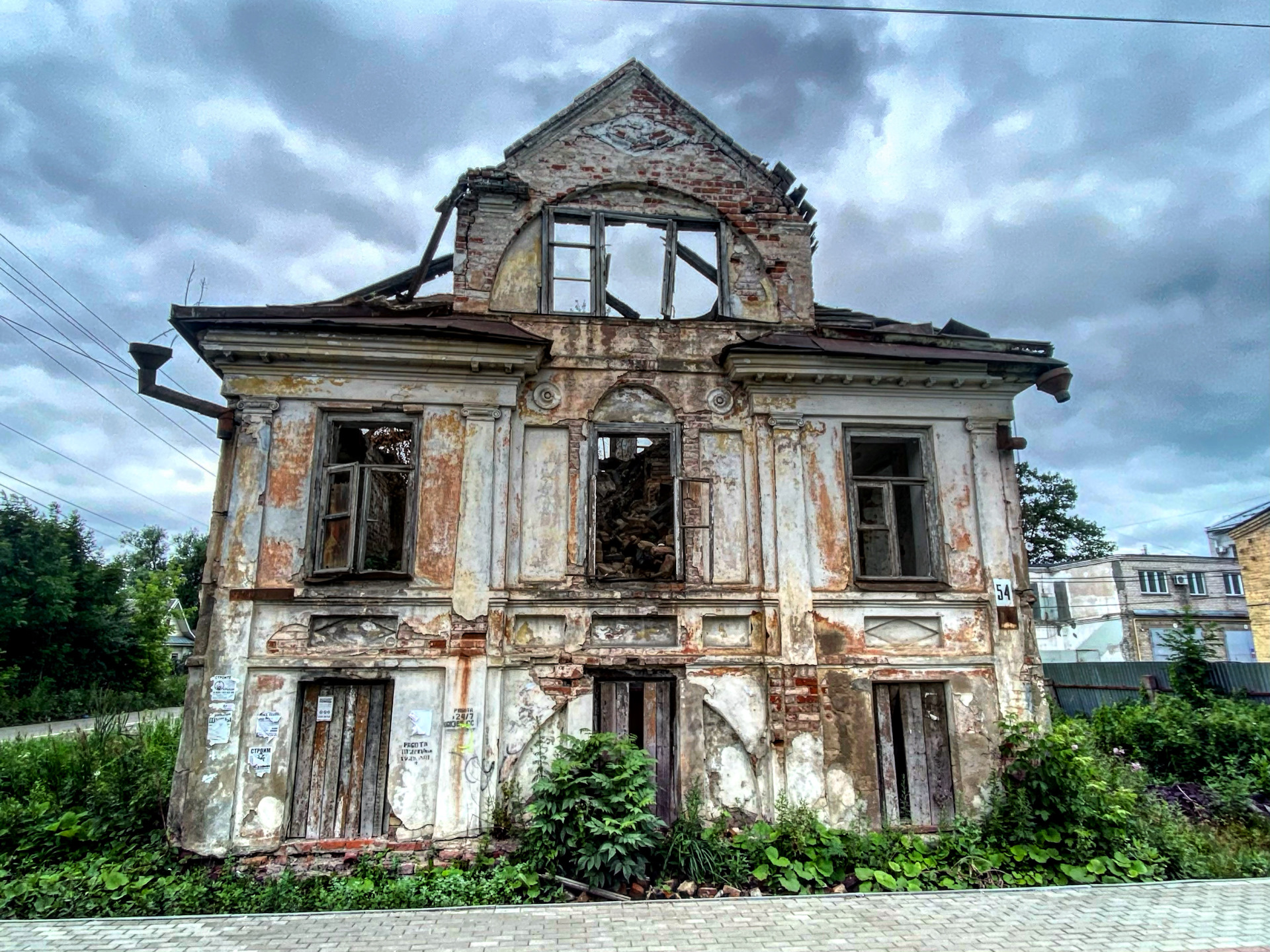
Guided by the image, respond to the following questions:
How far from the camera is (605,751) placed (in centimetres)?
720

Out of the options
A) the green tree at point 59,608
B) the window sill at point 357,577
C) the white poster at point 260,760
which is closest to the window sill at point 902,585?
the window sill at point 357,577

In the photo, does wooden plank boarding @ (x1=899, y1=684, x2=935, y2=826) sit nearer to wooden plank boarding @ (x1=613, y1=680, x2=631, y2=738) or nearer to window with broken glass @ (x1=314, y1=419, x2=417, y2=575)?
wooden plank boarding @ (x1=613, y1=680, x2=631, y2=738)

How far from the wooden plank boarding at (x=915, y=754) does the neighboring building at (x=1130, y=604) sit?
25.8m

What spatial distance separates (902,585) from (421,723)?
547cm

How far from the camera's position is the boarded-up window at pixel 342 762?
7.25 metres

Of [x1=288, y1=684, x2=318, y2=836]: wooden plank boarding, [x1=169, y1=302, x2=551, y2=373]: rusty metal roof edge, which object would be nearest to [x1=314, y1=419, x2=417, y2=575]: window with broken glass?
[x1=169, y1=302, x2=551, y2=373]: rusty metal roof edge

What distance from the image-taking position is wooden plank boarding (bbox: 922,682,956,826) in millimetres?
7934

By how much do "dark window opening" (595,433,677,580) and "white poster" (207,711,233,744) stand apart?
156 inches

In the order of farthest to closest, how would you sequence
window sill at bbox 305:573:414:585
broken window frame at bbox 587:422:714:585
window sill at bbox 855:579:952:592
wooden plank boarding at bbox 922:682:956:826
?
window sill at bbox 855:579:952:592 → broken window frame at bbox 587:422:714:585 → wooden plank boarding at bbox 922:682:956:826 → window sill at bbox 305:573:414:585

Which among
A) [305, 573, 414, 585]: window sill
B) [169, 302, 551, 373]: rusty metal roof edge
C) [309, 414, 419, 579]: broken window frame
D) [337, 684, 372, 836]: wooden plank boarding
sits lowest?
[337, 684, 372, 836]: wooden plank boarding

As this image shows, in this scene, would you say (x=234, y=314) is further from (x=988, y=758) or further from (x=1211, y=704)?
(x=1211, y=704)

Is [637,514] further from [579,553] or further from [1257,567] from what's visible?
[1257,567]

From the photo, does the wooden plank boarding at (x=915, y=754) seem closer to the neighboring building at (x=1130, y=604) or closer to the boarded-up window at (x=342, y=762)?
the boarded-up window at (x=342, y=762)

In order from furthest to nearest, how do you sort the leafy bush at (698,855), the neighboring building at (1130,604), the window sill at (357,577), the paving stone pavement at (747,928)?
the neighboring building at (1130,604), the window sill at (357,577), the leafy bush at (698,855), the paving stone pavement at (747,928)
